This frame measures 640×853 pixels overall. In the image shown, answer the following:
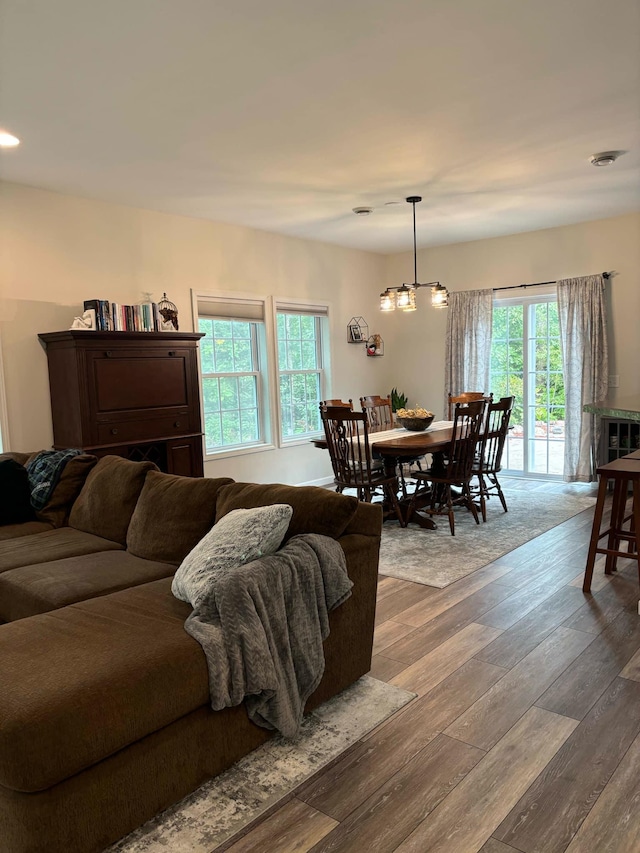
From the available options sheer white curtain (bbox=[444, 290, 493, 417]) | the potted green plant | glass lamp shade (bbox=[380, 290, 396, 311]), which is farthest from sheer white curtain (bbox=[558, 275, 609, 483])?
glass lamp shade (bbox=[380, 290, 396, 311])

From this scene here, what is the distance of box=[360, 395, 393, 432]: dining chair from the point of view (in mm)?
5879

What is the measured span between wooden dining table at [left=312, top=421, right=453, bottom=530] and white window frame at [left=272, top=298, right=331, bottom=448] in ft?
4.33

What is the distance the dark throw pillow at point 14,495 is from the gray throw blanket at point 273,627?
207 centimetres

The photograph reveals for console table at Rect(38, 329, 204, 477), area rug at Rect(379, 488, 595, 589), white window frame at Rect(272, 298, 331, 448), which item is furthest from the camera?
white window frame at Rect(272, 298, 331, 448)

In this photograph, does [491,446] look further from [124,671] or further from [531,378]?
[124,671]

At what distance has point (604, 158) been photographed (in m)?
4.26

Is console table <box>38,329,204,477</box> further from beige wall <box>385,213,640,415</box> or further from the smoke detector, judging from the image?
beige wall <box>385,213,640,415</box>

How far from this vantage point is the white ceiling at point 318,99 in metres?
2.47

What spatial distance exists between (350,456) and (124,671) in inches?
128

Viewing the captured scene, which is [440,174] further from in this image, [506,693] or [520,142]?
[506,693]

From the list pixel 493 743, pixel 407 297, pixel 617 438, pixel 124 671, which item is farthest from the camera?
pixel 617 438

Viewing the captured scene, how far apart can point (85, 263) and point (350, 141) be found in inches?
90.9

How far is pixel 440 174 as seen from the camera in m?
4.53

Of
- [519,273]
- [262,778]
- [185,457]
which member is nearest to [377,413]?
[185,457]
